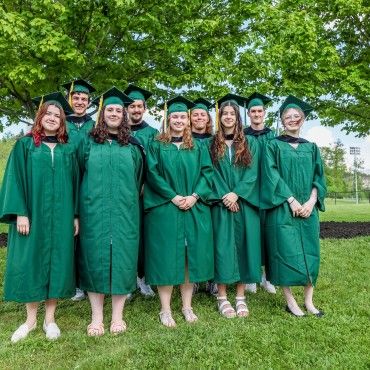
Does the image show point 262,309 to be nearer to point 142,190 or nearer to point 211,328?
point 211,328

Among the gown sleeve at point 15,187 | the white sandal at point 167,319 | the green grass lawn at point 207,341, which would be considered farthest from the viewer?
the white sandal at point 167,319

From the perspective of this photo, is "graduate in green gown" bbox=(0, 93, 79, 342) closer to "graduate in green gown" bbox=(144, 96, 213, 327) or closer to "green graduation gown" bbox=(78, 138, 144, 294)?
"green graduation gown" bbox=(78, 138, 144, 294)

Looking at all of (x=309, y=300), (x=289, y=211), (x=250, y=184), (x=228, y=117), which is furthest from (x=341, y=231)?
(x=228, y=117)

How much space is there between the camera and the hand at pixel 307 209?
4.64 metres

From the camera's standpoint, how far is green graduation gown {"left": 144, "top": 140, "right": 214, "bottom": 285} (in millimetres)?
4426

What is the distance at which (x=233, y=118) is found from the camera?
482 cm

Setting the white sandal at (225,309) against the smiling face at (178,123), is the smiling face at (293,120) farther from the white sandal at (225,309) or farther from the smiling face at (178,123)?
the white sandal at (225,309)

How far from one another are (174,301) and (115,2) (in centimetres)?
506

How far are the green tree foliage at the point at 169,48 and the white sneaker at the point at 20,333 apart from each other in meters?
4.66

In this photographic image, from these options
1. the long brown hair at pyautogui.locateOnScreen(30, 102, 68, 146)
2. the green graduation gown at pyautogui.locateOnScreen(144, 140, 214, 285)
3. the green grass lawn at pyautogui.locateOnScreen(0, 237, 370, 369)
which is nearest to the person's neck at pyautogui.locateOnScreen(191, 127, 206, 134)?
the green graduation gown at pyautogui.locateOnScreen(144, 140, 214, 285)

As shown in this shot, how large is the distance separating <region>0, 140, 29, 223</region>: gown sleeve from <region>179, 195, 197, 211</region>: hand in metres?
1.43

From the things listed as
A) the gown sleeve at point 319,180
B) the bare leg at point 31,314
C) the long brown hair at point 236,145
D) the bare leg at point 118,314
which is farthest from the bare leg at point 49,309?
the gown sleeve at point 319,180

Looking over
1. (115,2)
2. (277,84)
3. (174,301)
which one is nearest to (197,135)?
(174,301)

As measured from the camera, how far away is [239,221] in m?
4.80
